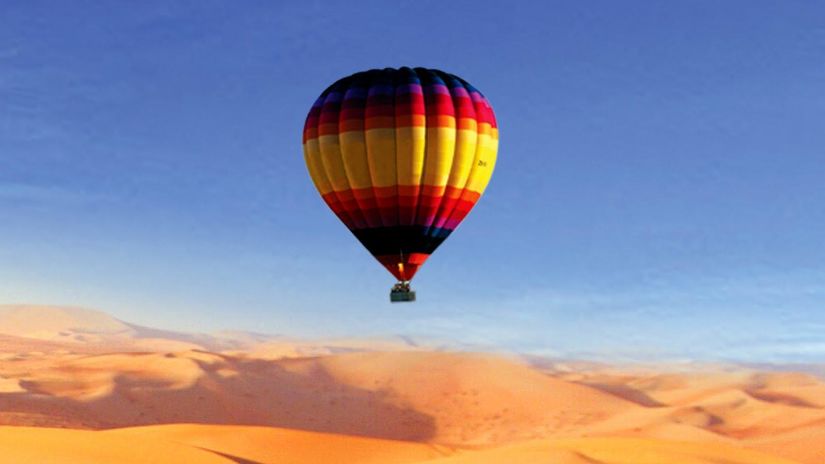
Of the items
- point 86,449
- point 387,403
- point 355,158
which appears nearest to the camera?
point 86,449

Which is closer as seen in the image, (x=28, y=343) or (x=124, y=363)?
(x=124, y=363)

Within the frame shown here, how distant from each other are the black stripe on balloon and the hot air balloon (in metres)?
0.03

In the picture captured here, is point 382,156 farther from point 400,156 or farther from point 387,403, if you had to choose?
point 387,403

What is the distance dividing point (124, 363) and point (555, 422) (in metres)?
29.0

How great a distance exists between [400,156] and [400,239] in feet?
8.75

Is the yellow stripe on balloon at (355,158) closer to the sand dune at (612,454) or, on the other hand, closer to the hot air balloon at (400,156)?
the hot air balloon at (400,156)

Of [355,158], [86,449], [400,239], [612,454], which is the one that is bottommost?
[86,449]

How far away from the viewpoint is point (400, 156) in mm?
34031

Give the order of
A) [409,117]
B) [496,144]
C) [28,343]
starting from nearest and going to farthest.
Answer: [409,117], [496,144], [28,343]

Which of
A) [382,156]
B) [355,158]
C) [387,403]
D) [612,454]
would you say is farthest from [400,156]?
[387,403]

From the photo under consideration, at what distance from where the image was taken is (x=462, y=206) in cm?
3553

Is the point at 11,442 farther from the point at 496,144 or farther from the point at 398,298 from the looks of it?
the point at 496,144

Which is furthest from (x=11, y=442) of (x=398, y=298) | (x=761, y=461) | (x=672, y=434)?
(x=672, y=434)

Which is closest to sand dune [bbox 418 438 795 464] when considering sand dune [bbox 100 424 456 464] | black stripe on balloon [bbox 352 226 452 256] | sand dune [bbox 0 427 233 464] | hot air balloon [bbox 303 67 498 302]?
hot air balloon [bbox 303 67 498 302]
